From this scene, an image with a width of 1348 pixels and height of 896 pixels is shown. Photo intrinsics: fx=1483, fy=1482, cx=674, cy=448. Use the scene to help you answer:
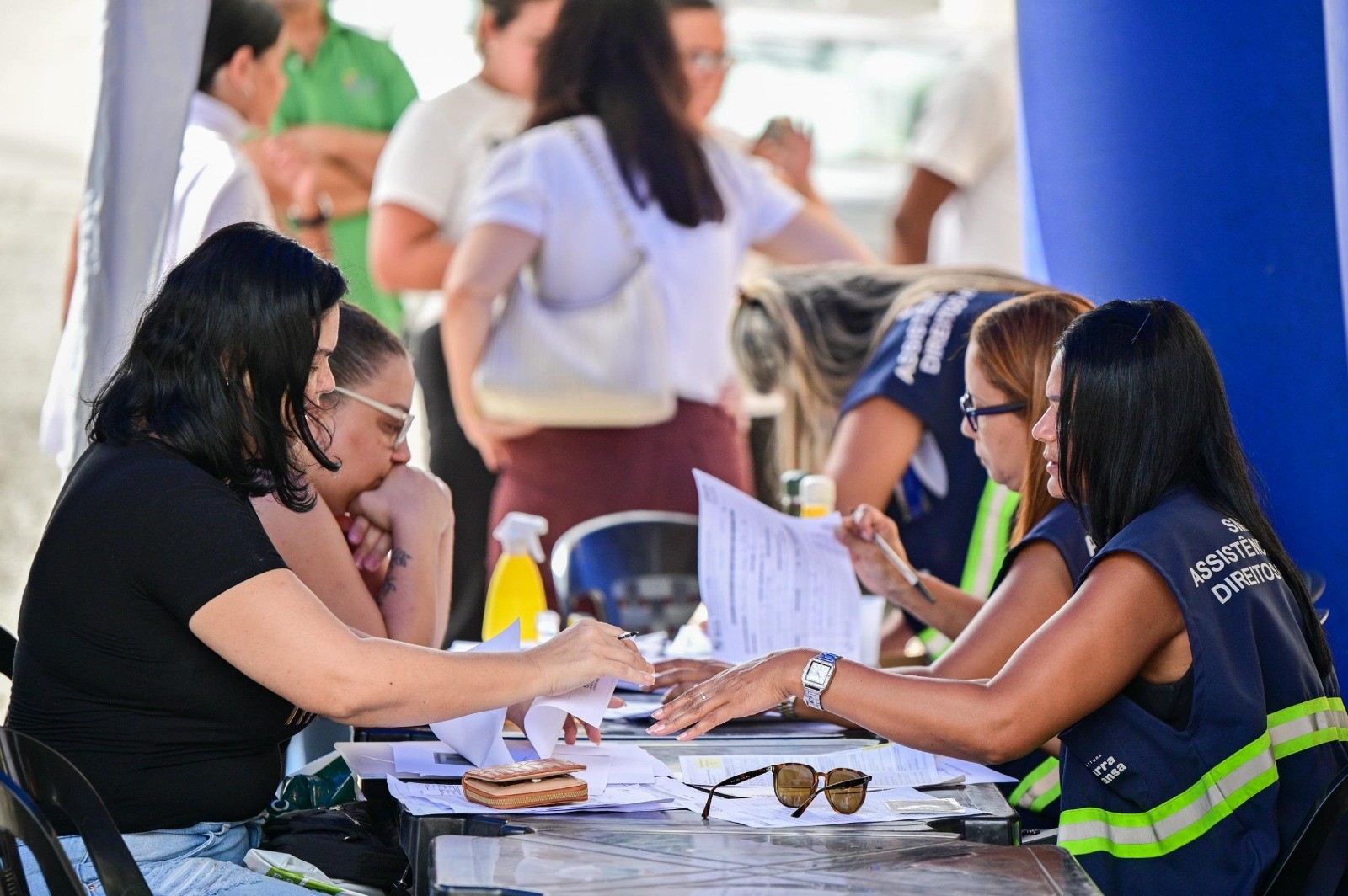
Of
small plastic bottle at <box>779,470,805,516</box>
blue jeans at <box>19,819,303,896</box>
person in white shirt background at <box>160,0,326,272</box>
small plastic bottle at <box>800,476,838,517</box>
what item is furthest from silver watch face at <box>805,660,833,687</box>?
person in white shirt background at <box>160,0,326,272</box>

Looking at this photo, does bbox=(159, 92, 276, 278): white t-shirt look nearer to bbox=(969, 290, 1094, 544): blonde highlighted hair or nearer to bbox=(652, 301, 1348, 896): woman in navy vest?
bbox=(969, 290, 1094, 544): blonde highlighted hair

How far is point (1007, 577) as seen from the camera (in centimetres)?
212

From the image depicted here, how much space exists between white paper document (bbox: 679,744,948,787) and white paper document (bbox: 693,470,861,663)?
21.9 inches

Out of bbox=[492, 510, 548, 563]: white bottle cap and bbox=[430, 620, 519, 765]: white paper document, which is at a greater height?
bbox=[430, 620, 519, 765]: white paper document

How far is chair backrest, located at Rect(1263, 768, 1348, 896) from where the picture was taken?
5.07ft

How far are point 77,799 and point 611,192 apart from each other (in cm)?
250

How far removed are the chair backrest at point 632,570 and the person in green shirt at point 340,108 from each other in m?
1.57

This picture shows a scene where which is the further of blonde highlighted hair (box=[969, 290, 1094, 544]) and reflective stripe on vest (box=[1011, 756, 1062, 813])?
blonde highlighted hair (box=[969, 290, 1094, 544])

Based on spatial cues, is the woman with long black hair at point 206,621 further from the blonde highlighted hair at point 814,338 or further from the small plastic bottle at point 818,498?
the blonde highlighted hair at point 814,338

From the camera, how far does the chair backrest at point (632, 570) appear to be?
10.9 feet

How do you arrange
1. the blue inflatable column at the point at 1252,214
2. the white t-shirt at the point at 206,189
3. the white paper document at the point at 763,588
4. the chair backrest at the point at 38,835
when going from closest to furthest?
the chair backrest at the point at 38,835
the white paper document at the point at 763,588
the blue inflatable column at the point at 1252,214
the white t-shirt at the point at 206,189

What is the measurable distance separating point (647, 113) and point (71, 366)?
1649mm

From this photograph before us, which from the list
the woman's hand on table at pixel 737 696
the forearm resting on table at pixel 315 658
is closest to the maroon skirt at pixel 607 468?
the woman's hand on table at pixel 737 696

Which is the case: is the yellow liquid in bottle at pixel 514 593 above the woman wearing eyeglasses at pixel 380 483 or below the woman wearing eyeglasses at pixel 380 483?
below
